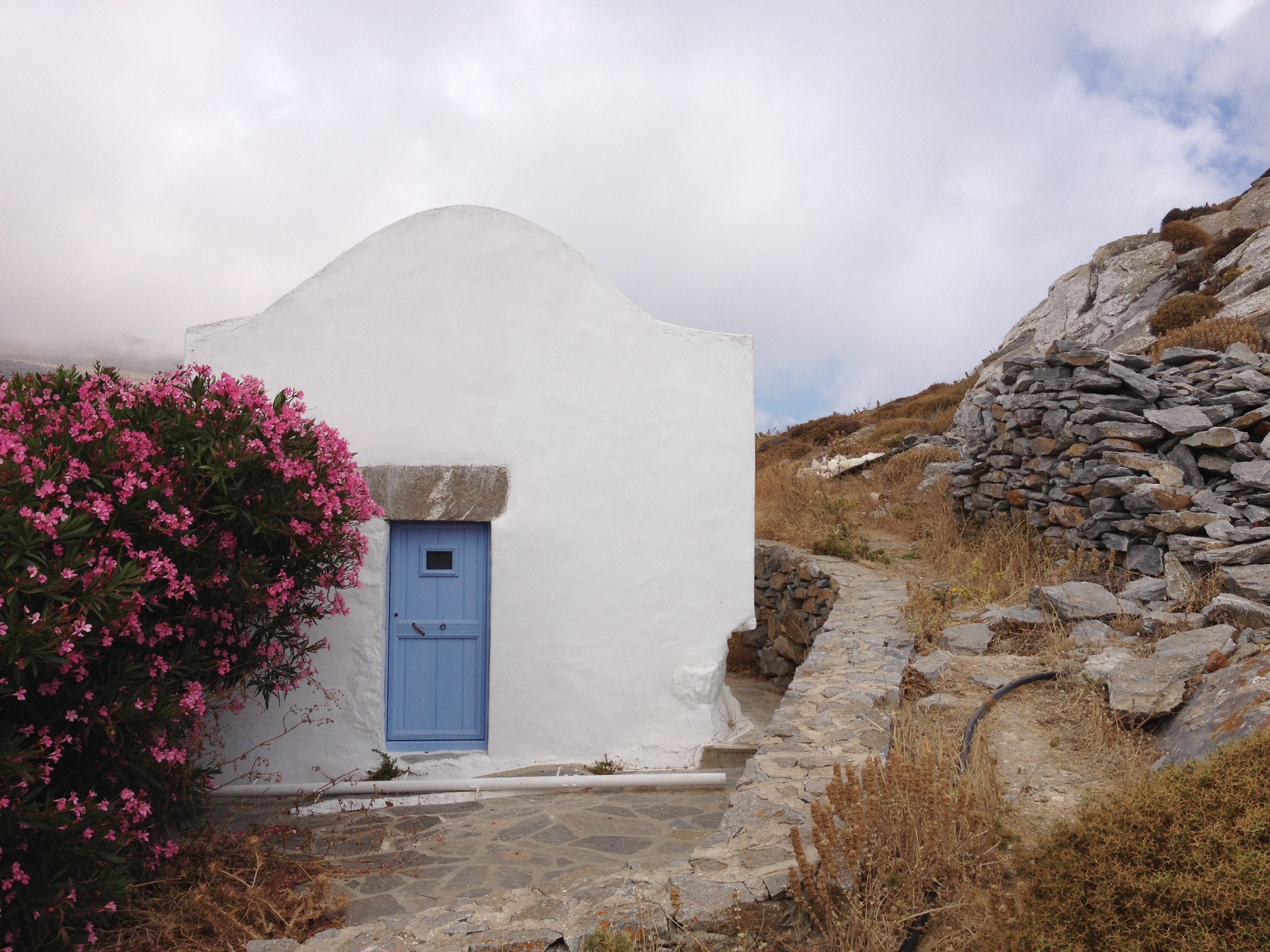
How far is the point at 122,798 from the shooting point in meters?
3.92

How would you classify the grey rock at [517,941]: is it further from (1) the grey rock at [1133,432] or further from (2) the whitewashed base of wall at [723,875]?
(1) the grey rock at [1133,432]

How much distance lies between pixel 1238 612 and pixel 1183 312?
1182cm

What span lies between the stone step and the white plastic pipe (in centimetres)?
30

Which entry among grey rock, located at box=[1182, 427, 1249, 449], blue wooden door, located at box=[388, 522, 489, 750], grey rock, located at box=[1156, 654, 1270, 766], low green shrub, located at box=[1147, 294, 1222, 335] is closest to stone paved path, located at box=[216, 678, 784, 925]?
blue wooden door, located at box=[388, 522, 489, 750]

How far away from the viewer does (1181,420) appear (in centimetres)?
791

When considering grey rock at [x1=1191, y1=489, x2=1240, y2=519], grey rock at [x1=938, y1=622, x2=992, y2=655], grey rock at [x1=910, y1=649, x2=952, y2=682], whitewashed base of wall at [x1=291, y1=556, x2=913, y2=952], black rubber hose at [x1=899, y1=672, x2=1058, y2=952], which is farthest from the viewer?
grey rock at [x1=1191, y1=489, x2=1240, y2=519]

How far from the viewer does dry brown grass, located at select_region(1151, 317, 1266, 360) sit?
11539mm

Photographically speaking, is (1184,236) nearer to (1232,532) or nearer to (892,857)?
(1232,532)

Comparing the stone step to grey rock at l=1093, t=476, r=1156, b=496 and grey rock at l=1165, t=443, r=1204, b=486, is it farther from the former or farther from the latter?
grey rock at l=1165, t=443, r=1204, b=486

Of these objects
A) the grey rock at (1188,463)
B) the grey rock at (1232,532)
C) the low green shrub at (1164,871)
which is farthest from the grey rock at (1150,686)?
the grey rock at (1188,463)

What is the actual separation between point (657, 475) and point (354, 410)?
2.45 meters

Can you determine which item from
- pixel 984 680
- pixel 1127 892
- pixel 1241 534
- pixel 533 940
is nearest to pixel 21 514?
pixel 533 940

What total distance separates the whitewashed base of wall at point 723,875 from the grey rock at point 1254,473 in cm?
408

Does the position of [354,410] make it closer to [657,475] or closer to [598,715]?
[657,475]
